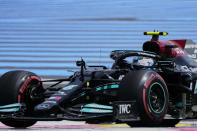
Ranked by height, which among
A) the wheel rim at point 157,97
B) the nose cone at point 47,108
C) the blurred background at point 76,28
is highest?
the blurred background at point 76,28

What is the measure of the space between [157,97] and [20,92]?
1975mm

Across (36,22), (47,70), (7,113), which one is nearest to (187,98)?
(7,113)

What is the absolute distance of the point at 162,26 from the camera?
22688 millimetres

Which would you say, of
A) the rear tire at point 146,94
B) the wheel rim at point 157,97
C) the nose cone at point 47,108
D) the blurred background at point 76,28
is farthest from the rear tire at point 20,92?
the blurred background at point 76,28

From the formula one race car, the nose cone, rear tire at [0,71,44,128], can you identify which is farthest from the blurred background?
the nose cone

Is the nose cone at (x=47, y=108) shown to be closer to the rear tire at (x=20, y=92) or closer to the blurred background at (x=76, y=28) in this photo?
the rear tire at (x=20, y=92)

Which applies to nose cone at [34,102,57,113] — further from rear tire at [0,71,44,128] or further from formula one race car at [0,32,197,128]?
rear tire at [0,71,44,128]

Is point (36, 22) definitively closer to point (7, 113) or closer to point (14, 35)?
point (14, 35)

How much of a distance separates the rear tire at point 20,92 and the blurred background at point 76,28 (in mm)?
10240

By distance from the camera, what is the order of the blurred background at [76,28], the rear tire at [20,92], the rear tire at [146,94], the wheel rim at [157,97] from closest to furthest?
the rear tire at [146,94]
the wheel rim at [157,97]
the rear tire at [20,92]
the blurred background at [76,28]

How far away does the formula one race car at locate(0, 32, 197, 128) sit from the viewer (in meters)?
5.81

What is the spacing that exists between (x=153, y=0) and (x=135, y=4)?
53.0 inches

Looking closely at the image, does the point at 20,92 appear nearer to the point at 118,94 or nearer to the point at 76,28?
the point at 118,94

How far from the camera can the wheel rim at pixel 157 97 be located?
6.02 metres
